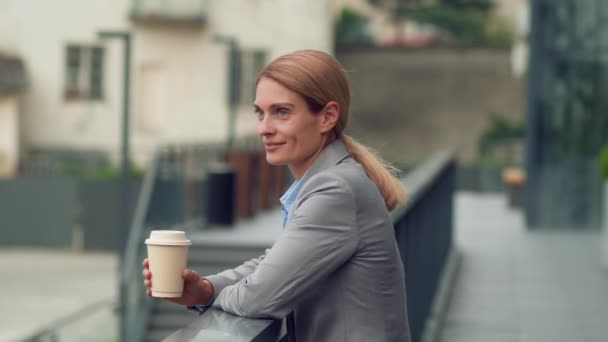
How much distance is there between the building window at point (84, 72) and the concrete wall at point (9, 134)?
1.92 metres

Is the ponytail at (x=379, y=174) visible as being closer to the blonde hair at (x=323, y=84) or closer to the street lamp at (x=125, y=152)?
the blonde hair at (x=323, y=84)

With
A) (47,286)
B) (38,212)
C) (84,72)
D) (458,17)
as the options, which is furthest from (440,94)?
(47,286)

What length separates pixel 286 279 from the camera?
2896 millimetres

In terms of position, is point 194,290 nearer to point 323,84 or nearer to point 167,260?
point 167,260

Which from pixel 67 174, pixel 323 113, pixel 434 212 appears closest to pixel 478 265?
pixel 434 212

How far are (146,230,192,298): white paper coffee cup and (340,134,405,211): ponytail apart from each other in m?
0.49

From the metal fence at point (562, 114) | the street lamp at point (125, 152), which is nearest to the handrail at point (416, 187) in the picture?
the metal fence at point (562, 114)

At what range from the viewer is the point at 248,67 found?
3972cm

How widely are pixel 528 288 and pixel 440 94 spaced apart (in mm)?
32608

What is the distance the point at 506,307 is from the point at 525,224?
8.25 meters

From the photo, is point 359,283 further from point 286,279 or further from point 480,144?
point 480,144

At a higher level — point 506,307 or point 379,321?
point 379,321

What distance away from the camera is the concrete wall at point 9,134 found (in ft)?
120

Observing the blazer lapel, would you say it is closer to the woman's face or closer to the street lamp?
the woman's face
